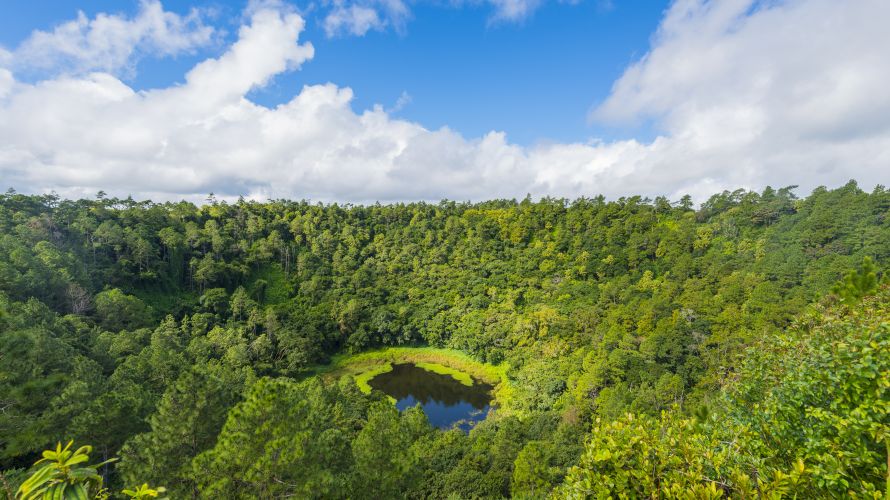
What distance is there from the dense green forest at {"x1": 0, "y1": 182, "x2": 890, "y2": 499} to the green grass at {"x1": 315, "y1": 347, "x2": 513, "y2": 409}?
129 cm

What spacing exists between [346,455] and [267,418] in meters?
6.05

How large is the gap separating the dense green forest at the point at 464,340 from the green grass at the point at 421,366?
1.29 meters

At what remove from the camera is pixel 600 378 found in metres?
30.5

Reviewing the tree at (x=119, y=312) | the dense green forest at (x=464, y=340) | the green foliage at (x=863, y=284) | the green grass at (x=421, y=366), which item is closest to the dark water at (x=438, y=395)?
the green grass at (x=421, y=366)

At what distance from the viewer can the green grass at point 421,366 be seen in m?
43.6

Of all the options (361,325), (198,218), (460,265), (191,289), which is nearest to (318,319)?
(361,325)

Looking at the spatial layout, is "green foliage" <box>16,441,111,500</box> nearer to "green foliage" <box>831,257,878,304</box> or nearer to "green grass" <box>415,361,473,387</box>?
"green foliage" <box>831,257,878,304</box>

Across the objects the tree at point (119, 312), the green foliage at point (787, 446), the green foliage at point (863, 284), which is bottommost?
the tree at point (119, 312)

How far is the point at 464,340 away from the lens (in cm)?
4888

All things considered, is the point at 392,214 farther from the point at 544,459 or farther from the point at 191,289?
the point at 544,459

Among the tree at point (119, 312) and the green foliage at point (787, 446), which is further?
the tree at point (119, 312)

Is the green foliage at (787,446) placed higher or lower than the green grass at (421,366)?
higher

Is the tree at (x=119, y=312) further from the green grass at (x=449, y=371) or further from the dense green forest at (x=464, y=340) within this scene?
the green grass at (x=449, y=371)

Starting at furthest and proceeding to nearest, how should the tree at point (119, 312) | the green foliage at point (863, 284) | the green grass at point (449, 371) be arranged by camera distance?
the green grass at point (449, 371) → the tree at point (119, 312) → the green foliage at point (863, 284)
